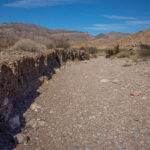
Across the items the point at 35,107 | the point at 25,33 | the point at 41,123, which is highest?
the point at 25,33

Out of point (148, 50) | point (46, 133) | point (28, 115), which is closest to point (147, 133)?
point (46, 133)

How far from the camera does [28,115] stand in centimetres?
285

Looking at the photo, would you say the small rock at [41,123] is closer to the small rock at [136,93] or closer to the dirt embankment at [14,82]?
the dirt embankment at [14,82]

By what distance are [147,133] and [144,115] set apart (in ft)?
1.63

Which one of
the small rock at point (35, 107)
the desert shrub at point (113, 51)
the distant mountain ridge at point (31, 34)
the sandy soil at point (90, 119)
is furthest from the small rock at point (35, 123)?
the distant mountain ridge at point (31, 34)

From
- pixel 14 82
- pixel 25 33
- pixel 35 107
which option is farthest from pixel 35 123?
pixel 25 33

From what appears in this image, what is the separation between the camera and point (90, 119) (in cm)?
285

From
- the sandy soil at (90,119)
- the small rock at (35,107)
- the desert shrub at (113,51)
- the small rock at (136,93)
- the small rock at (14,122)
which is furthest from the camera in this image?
the desert shrub at (113,51)

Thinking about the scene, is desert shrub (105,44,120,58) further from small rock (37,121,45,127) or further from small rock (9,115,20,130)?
small rock (9,115,20,130)

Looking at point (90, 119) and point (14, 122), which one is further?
point (90, 119)

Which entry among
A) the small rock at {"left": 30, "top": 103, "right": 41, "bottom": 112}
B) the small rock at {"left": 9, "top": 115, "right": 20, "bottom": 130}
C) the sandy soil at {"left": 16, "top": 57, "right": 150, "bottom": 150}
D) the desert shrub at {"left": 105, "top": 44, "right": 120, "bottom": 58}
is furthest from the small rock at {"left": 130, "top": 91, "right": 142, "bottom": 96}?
the desert shrub at {"left": 105, "top": 44, "right": 120, "bottom": 58}

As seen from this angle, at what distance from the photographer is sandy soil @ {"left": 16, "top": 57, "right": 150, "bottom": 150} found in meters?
→ 2.22

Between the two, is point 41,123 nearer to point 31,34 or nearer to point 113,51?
point 113,51

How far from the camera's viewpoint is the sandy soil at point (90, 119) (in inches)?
87.4
